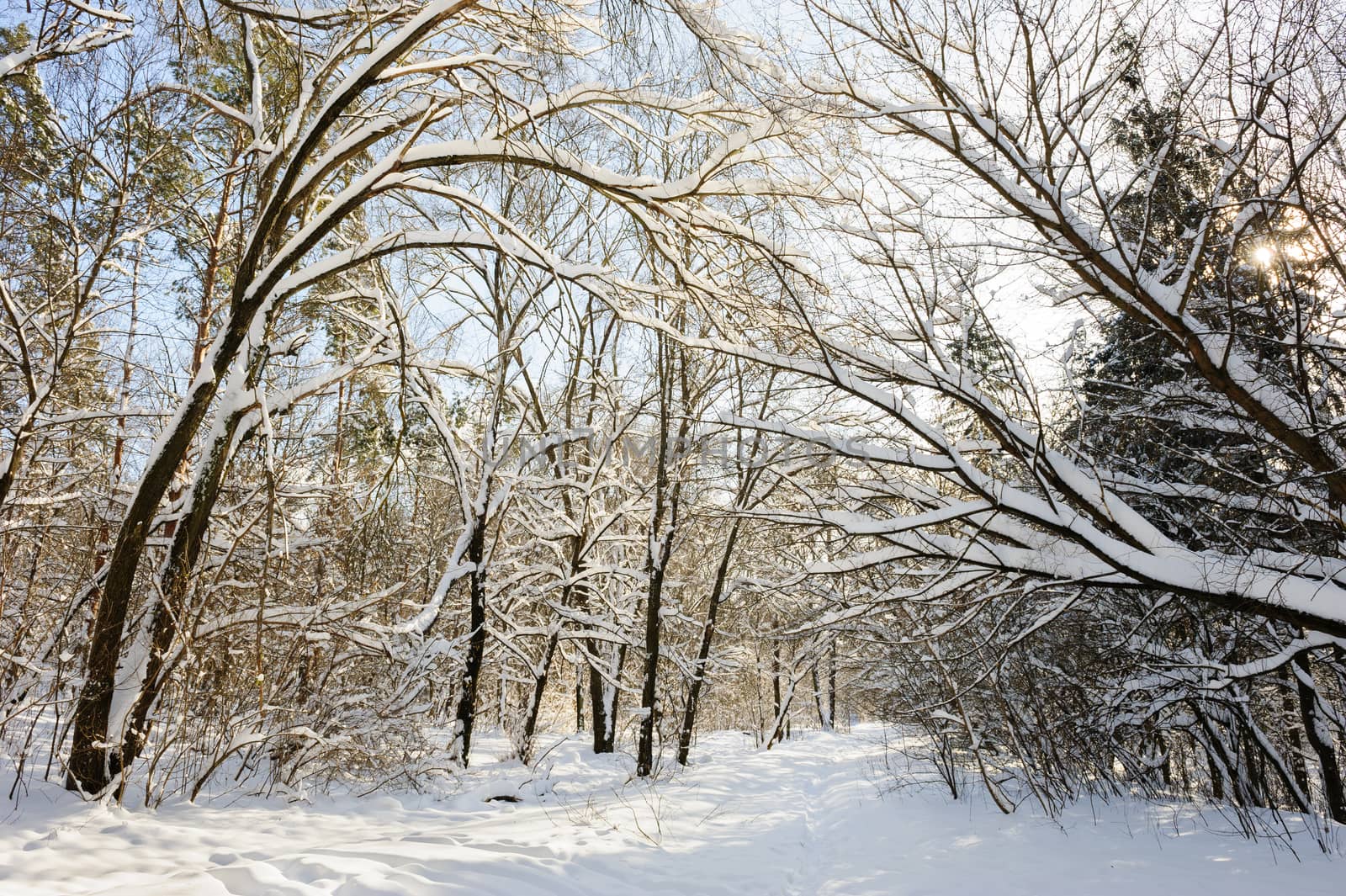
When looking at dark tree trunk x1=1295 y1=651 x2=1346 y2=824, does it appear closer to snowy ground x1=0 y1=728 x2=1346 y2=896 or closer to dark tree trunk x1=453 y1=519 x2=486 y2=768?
snowy ground x1=0 y1=728 x2=1346 y2=896

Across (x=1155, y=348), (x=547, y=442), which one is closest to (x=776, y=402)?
(x=547, y=442)

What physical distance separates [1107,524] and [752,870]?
11.9 ft

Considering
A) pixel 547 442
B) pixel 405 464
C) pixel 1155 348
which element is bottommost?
pixel 405 464

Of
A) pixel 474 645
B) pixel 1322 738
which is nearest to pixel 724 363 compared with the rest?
pixel 474 645

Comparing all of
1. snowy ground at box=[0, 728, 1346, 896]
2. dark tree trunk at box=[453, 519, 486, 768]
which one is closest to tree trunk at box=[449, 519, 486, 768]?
dark tree trunk at box=[453, 519, 486, 768]

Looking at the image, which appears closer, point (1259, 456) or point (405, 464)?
→ point (405, 464)

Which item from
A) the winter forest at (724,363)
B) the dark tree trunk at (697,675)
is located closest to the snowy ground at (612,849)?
the winter forest at (724,363)

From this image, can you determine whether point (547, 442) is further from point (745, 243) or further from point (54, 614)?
point (54, 614)

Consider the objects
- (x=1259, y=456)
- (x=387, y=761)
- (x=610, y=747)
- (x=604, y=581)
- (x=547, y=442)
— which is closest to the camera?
(x=1259, y=456)

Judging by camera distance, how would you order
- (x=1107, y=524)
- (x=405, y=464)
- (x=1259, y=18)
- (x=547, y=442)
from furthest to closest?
(x=547, y=442) < (x=405, y=464) < (x=1107, y=524) < (x=1259, y=18)

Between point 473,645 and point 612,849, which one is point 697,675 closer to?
point 473,645

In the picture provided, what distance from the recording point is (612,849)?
482cm

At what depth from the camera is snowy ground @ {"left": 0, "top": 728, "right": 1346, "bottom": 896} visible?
3240 mm

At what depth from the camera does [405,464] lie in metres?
5.07
